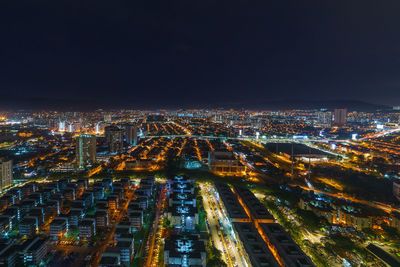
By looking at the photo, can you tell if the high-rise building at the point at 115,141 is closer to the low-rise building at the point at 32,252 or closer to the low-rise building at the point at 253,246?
the low-rise building at the point at 32,252

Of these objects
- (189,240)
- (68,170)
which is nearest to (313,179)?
(189,240)

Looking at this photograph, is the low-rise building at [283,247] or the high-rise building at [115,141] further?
the high-rise building at [115,141]

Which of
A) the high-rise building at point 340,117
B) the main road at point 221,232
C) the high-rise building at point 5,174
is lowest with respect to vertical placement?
the main road at point 221,232

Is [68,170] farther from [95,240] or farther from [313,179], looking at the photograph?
[313,179]

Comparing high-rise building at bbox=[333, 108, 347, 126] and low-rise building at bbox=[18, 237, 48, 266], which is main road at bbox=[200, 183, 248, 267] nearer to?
low-rise building at bbox=[18, 237, 48, 266]

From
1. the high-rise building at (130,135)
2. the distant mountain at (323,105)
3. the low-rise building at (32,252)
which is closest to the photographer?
the low-rise building at (32,252)

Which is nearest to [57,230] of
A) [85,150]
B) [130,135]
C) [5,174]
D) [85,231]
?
[85,231]

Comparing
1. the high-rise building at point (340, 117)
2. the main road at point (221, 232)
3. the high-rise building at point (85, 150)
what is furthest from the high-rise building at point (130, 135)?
the high-rise building at point (340, 117)
